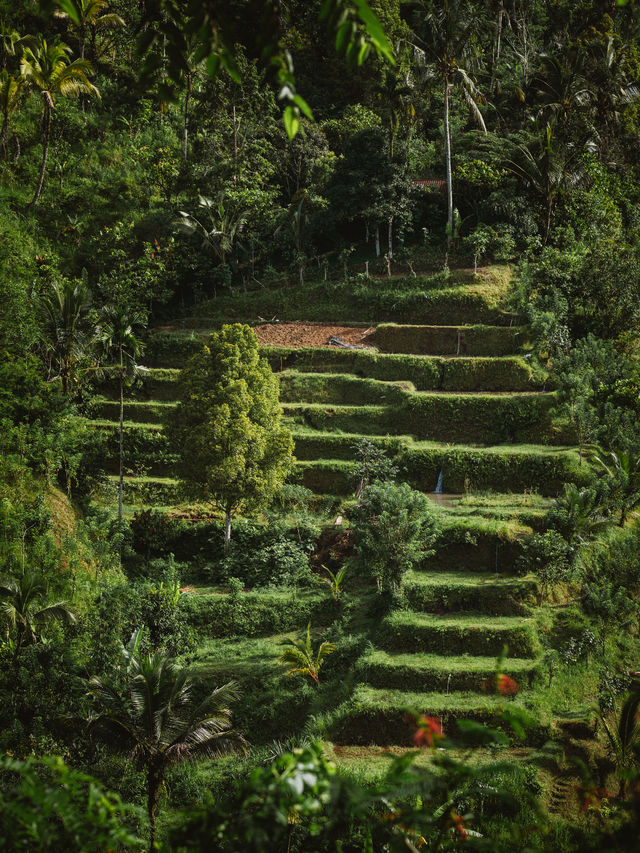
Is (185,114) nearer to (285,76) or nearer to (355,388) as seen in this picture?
(355,388)

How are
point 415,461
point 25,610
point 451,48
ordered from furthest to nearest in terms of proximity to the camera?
point 451,48, point 415,461, point 25,610

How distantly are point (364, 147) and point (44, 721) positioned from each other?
61.9 ft

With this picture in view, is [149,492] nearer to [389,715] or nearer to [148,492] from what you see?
[148,492]

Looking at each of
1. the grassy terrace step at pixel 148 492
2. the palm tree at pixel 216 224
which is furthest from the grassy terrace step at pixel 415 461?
the palm tree at pixel 216 224

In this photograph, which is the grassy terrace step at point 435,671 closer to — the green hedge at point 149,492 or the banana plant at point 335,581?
the banana plant at point 335,581

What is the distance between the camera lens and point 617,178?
24.1 metres

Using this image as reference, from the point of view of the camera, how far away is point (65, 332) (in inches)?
638

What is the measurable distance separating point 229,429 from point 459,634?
5.87 meters

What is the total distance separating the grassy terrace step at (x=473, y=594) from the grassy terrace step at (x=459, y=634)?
0.75 ft

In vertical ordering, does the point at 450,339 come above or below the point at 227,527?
above

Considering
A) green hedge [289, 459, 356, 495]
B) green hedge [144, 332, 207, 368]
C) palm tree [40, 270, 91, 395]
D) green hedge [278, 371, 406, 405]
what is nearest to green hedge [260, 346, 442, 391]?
green hedge [278, 371, 406, 405]

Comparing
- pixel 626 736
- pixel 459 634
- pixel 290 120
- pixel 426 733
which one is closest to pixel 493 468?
pixel 459 634

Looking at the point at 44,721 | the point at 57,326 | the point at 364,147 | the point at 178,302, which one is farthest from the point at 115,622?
the point at 364,147

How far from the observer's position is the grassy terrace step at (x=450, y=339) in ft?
62.9
